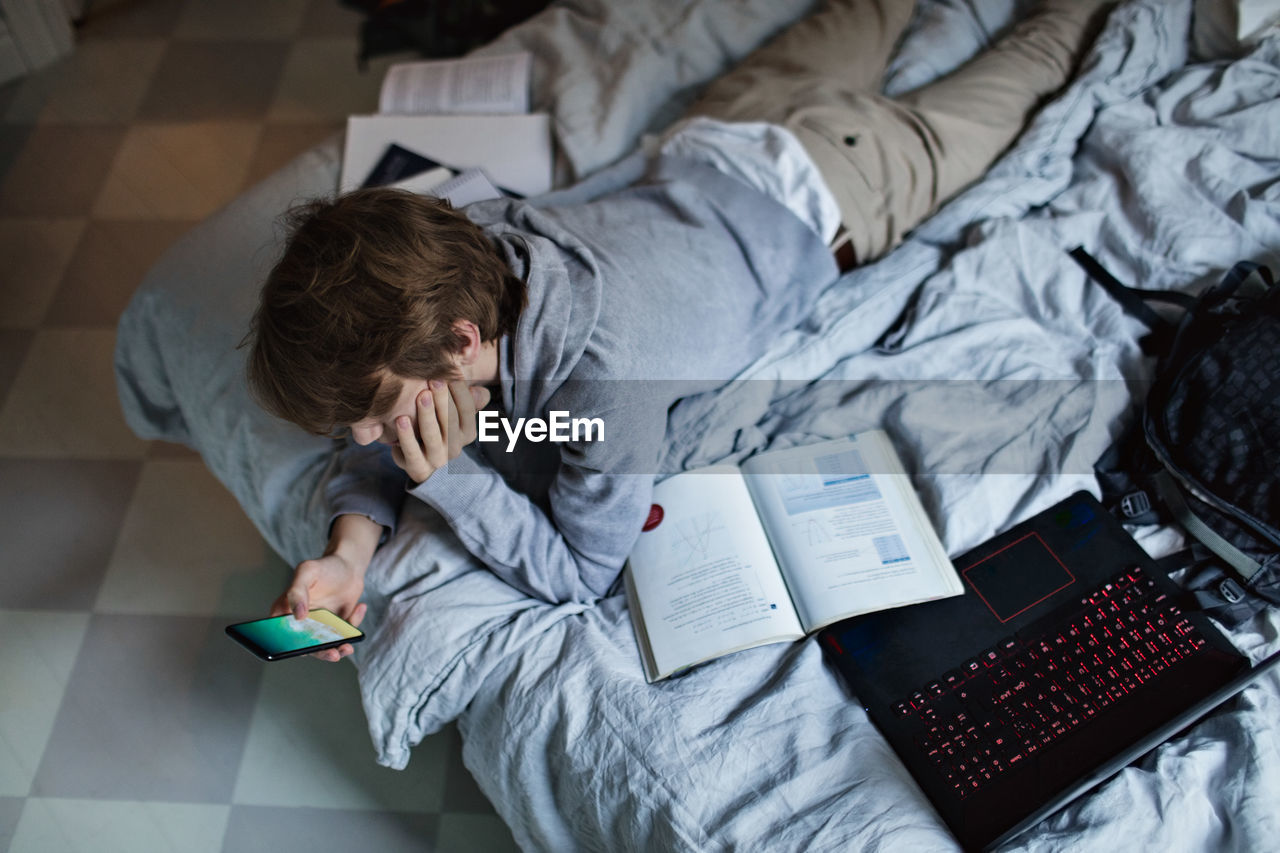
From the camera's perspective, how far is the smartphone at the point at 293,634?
87 centimetres

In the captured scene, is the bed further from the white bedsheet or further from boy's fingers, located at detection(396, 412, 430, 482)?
boy's fingers, located at detection(396, 412, 430, 482)

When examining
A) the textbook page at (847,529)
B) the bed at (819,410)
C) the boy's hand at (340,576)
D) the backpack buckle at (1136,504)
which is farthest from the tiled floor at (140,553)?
the backpack buckle at (1136,504)

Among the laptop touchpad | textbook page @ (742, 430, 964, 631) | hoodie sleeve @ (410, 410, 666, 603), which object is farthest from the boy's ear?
the laptop touchpad

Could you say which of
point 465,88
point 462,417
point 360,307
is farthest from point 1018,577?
point 465,88

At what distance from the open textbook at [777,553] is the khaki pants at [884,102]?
0.35 meters

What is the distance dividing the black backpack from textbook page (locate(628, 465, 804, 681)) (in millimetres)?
409

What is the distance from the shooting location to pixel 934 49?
1.44 metres

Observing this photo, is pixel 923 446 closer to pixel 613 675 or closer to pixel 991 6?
pixel 613 675

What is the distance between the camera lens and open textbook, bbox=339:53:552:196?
1.34 m

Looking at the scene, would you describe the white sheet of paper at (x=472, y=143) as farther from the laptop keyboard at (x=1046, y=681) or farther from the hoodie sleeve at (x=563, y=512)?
the laptop keyboard at (x=1046, y=681)

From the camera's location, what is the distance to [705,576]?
1002mm

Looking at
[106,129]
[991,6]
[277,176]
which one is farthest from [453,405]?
[106,129]

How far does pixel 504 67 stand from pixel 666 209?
1.56 ft

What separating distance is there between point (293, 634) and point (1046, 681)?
0.75 metres
